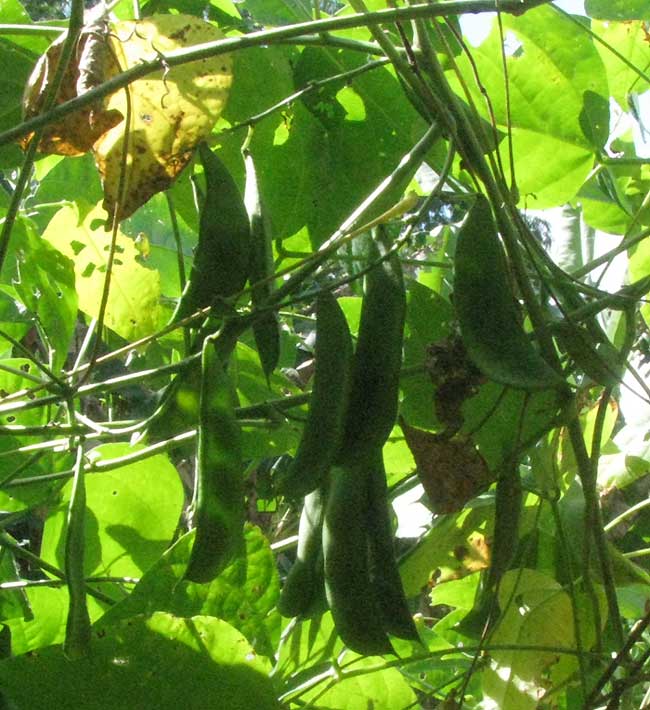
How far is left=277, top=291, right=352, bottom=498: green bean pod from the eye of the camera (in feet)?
2.20

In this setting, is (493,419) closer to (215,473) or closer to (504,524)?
(504,524)

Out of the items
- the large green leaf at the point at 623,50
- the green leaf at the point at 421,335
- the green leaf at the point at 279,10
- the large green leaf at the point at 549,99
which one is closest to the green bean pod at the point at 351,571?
the green leaf at the point at 421,335

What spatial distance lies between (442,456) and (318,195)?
13.3 inches

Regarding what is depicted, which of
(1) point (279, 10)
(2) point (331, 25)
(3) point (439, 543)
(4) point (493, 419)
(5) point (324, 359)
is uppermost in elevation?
(1) point (279, 10)

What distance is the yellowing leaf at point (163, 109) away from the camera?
2.60ft

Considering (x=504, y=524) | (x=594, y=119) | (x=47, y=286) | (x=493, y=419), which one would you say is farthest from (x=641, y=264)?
(x=47, y=286)

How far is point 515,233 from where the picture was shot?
83 centimetres

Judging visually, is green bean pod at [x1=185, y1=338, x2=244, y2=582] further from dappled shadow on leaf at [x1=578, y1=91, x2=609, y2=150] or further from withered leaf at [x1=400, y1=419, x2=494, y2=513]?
dappled shadow on leaf at [x1=578, y1=91, x2=609, y2=150]

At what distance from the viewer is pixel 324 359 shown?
69 cm

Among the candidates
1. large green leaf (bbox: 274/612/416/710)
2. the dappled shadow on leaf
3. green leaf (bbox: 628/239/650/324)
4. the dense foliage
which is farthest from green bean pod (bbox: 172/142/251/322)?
green leaf (bbox: 628/239/650/324)

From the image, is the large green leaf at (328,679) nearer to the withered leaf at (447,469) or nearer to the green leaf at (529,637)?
the green leaf at (529,637)

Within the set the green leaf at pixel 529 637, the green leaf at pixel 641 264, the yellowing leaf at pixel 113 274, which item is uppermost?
the yellowing leaf at pixel 113 274

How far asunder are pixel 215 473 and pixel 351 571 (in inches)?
5.5

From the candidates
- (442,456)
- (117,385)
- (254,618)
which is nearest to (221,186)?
(117,385)
